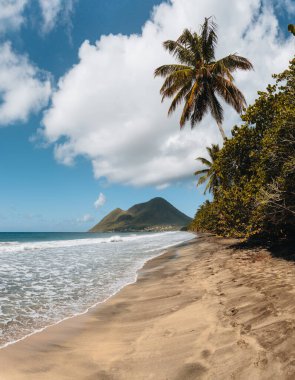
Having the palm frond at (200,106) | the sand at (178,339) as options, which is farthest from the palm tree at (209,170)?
the sand at (178,339)

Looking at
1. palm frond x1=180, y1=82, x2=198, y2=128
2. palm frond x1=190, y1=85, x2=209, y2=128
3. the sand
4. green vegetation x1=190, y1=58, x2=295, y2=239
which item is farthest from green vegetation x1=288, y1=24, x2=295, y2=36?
palm frond x1=190, y1=85, x2=209, y2=128

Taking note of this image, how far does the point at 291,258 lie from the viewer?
8633 millimetres

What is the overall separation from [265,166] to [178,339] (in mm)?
8129

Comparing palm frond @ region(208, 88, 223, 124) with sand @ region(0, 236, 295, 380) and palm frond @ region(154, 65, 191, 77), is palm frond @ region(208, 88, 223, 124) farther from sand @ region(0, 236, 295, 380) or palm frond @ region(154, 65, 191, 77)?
sand @ region(0, 236, 295, 380)

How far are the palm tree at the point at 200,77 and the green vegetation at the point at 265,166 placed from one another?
5323mm

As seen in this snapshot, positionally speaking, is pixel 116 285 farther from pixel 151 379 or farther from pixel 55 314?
pixel 151 379

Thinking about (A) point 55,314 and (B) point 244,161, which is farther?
(B) point 244,161

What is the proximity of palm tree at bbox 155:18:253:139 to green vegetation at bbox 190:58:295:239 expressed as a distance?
17.5 ft

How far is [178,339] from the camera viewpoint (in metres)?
4.02

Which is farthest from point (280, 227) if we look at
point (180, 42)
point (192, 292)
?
point (180, 42)

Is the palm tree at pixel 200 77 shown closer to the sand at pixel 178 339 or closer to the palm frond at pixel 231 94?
the palm frond at pixel 231 94

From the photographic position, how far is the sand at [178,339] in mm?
3145

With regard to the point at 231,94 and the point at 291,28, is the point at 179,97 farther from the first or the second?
the point at 291,28

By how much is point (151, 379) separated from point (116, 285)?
20.1ft
